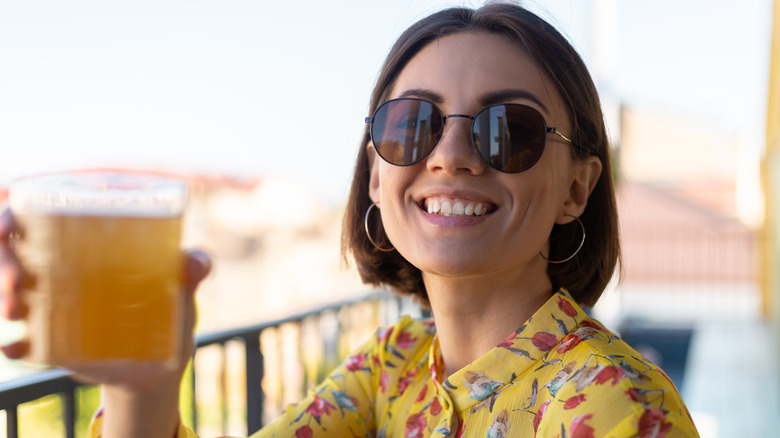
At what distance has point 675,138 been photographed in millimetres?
19609

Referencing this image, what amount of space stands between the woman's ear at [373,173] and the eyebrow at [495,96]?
24 cm

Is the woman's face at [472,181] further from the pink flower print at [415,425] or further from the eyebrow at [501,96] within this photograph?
the pink flower print at [415,425]

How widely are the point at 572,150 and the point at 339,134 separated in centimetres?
110

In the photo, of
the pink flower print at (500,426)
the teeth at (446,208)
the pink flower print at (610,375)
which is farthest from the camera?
the teeth at (446,208)

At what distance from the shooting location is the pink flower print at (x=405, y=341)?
144 centimetres

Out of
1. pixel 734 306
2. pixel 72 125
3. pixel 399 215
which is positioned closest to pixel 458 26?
pixel 399 215

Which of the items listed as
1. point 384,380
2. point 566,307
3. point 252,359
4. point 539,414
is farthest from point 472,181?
point 252,359

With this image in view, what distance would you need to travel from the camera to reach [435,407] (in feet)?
4.05

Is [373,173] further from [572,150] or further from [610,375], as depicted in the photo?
[610,375]

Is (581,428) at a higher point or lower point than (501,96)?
lower

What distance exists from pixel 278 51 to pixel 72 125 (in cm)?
1175

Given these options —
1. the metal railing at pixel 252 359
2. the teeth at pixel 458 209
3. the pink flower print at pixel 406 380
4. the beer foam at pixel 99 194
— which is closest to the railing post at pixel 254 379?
the metal railing at pixel 252 359

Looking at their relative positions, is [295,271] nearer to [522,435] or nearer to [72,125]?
[522,435]

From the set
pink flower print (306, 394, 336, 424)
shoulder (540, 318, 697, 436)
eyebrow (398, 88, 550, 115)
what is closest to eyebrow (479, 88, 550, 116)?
eyebrow (398, 88, 550, 115)
